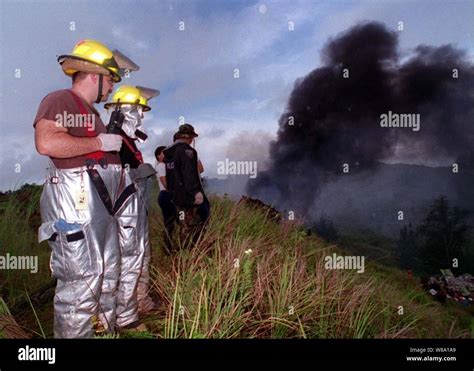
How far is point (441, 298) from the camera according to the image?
10.2 feet

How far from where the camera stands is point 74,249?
229 cm

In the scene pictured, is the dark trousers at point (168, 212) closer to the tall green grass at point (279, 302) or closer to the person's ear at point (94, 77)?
the tall green grass at point (279, 302)

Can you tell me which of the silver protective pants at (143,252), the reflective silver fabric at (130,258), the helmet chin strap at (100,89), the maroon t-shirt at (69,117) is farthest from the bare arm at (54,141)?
the silver protective pants at (143,252)

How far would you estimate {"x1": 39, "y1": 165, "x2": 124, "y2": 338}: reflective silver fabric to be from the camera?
2.30 metres

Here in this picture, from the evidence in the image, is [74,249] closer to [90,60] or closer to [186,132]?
[90,60]

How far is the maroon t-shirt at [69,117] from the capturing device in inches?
89.2

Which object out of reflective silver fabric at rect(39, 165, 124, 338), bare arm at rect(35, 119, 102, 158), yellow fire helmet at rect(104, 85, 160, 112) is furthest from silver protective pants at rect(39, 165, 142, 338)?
yellow fire helmet at rect(104, 85, 160, 112)

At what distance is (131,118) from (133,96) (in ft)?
0.96

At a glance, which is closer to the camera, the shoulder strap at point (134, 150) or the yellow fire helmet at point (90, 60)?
the yellow fire helmet at point (90, 60)

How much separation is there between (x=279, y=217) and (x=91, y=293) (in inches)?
98.9

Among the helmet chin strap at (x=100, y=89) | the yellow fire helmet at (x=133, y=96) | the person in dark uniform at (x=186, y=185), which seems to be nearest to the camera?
the helmet chin strap at (x=100, y=89)

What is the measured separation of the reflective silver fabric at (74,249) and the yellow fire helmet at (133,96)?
852mm

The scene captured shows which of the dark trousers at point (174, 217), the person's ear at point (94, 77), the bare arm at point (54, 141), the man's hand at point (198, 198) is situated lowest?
the dark trousers at point (174, 217)
